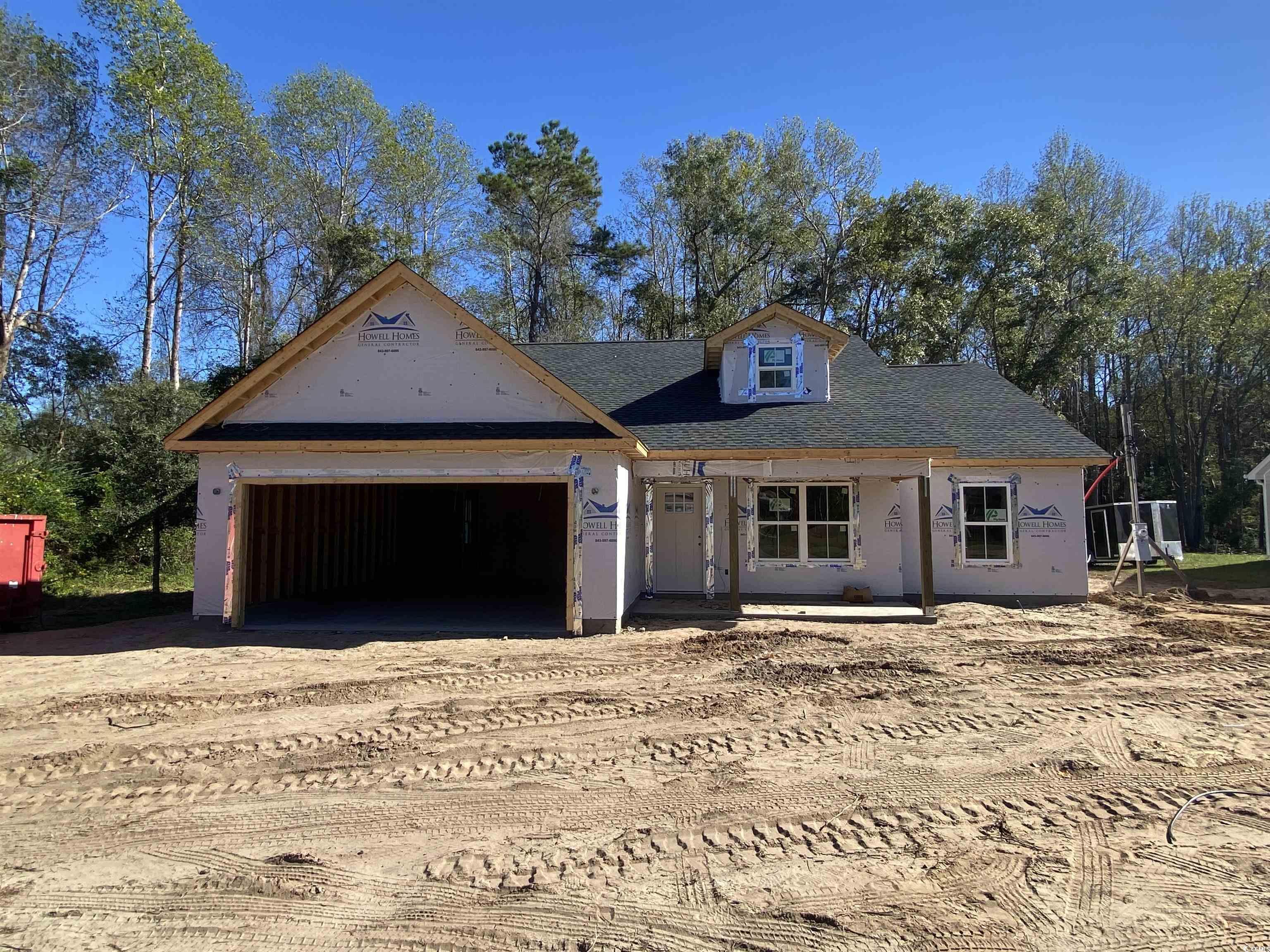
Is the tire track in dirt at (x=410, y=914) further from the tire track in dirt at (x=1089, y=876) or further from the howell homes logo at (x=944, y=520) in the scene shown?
the howell homes logo at (x=944, y=520)

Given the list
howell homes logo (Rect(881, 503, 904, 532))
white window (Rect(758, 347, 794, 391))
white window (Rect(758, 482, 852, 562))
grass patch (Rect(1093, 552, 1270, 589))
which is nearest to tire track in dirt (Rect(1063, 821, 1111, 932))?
white window (Rect(758, 482, 852, 562))

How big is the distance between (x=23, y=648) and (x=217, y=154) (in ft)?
72.3

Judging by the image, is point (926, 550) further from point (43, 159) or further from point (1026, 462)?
point (43, 159)

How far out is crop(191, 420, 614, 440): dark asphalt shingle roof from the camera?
10602 mm

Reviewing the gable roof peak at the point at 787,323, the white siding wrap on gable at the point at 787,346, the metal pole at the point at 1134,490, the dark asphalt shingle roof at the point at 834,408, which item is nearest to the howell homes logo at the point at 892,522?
the dark asphalt shingle roof at the point at 834,408

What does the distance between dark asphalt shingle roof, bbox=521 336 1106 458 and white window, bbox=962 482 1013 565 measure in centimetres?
74

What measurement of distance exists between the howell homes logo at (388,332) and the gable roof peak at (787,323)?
5.70m

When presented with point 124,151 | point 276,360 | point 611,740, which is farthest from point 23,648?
point 124,151

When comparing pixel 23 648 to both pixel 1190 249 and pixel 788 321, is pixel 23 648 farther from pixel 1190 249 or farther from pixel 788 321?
pixel 1190 249

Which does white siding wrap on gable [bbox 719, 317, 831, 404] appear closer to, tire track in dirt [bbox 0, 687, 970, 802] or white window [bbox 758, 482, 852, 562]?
white window [bbox 758, 482, 852, 562]

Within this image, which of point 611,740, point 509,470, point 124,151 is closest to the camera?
point 611,740

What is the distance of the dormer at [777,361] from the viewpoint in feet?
45.8

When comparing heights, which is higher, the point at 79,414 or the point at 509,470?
the point at 79,414

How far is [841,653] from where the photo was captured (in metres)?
9.21
